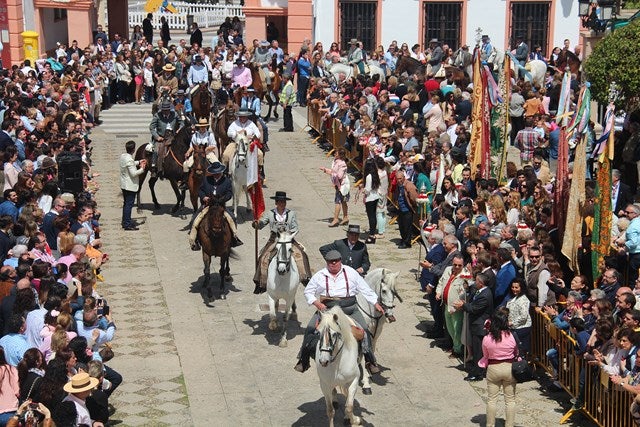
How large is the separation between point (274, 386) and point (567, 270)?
4697mm

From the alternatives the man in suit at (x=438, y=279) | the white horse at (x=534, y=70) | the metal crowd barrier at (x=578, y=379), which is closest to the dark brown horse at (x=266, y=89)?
the white horse at (x=534, y=70)

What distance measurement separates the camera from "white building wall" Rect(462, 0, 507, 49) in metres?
41.2

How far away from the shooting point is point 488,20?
4138 cm

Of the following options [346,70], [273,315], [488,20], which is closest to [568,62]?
[346,70]

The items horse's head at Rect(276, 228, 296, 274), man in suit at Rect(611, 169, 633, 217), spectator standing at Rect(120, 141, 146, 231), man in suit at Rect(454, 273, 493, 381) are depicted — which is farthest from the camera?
spectator standing at Rect(120, 141, 146, 231)

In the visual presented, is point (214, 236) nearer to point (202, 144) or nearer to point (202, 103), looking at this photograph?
point (202, 144)

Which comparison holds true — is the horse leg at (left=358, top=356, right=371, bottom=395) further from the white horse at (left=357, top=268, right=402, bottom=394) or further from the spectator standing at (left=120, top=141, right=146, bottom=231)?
the spectator standing at (left=120, top=141, right=146, bottom=231)

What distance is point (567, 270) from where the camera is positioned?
18.1 meters

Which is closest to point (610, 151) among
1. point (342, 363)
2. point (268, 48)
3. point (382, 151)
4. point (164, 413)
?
point (342, 363)

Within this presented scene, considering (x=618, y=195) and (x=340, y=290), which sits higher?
(x=618, y=195)

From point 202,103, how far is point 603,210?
15191 millimetres

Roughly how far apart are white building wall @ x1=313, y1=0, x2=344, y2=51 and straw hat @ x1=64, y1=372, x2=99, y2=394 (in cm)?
2913

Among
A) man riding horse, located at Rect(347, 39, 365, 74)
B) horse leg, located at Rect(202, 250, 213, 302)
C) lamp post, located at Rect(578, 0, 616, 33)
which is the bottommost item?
horse leg, located at Rect(202, 250, 213, 302)

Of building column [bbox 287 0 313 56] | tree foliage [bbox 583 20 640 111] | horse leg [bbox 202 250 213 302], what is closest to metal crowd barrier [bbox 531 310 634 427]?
horse leg [bbox 202 250 213 302]
